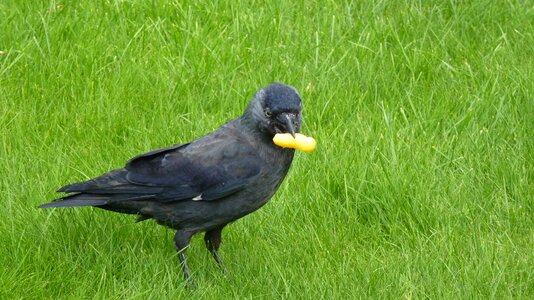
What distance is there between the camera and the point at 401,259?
5.39 m

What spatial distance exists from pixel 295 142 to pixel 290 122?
4.7 inches

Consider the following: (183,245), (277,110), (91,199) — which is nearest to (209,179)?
(183,245)

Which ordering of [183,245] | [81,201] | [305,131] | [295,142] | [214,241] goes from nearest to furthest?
[295,142] → [81,201] → [183,245] → [214,241] → [305,131]

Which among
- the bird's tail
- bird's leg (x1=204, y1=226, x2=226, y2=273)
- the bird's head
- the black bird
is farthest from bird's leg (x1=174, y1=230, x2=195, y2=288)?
the bird's head

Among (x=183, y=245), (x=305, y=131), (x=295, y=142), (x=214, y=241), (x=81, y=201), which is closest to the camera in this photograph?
(x=295, y=142)

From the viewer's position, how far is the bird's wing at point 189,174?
523 cm

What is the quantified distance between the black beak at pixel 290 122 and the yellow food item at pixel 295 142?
0.08 ft

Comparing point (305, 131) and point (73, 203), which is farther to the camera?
point (305, 131)

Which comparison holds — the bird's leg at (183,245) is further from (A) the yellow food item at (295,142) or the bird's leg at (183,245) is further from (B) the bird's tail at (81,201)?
(A) the yellow food item at (295,142)

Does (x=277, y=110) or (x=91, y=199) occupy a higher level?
(x=277, y=110)

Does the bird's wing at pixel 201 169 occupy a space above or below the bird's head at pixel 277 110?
below

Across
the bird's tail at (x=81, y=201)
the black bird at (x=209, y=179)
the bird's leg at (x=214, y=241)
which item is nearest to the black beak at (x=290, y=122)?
the black bird at (x=209, y=179)

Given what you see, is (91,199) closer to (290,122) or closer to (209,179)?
(209,179)

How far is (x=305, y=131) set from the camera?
6.58 meters
